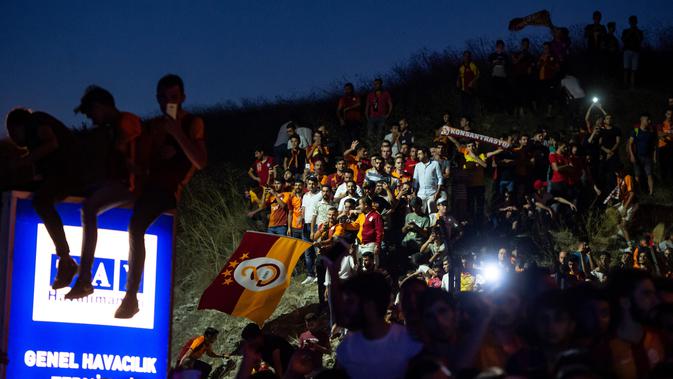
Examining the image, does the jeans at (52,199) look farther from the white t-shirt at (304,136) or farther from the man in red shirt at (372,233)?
the white t-shirt at (304,136)

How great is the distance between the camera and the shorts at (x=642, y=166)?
66.2 ft

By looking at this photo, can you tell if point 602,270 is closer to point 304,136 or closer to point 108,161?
point 304,136

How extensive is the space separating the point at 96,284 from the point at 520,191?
12.1 meters

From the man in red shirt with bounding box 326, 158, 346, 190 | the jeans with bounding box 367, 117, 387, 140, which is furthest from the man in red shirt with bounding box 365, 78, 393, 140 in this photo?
the man in red shirt with bounding box 326, 158, 346, 190

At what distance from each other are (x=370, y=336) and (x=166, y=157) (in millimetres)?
1795

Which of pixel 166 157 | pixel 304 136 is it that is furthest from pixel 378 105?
pixel 166 157

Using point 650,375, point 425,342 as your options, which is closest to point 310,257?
point 425,342

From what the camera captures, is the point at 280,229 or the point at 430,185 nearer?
the point at 430,185

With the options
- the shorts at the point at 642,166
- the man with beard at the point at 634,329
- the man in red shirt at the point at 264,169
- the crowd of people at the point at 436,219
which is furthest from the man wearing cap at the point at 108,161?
the shorts at the point at 642,166

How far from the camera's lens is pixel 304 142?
71.7 ft

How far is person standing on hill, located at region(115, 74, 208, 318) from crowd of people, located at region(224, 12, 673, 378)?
109 centimetres

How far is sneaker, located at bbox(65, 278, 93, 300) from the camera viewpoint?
7234 millimetres

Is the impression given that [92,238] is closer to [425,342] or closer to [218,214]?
[425,342]

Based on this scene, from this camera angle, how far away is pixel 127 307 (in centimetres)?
744
